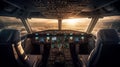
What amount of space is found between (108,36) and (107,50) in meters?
0.20

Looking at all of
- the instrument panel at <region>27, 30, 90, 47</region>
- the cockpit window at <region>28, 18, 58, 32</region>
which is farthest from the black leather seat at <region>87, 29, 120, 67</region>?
the cockpit window at <region>28, 18, 58, 32</region>

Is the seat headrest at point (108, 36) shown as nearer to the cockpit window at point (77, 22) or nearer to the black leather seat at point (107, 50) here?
the black leather seat at point (107, 50)

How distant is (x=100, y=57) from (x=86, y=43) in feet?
9.42

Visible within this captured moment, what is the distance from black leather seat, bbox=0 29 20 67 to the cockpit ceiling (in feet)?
3.46

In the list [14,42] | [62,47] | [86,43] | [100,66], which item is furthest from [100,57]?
[86,43]

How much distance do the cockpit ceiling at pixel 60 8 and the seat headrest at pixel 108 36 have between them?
3.64 feet

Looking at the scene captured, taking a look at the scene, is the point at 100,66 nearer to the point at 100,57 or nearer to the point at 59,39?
the point at 100,57

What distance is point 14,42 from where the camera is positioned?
169cm

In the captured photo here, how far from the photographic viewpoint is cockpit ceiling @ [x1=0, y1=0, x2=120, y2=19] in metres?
2.87

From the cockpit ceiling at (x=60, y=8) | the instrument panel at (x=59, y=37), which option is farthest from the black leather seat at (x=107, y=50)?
the instrument panel at (x=59, y=37)

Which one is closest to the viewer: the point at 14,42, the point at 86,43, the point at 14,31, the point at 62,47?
the point at 14,42

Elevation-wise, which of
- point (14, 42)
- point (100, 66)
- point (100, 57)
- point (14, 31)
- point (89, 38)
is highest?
point (14, 31)

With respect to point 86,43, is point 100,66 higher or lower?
higher

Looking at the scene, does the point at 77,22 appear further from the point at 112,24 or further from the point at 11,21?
the point at 11,21
